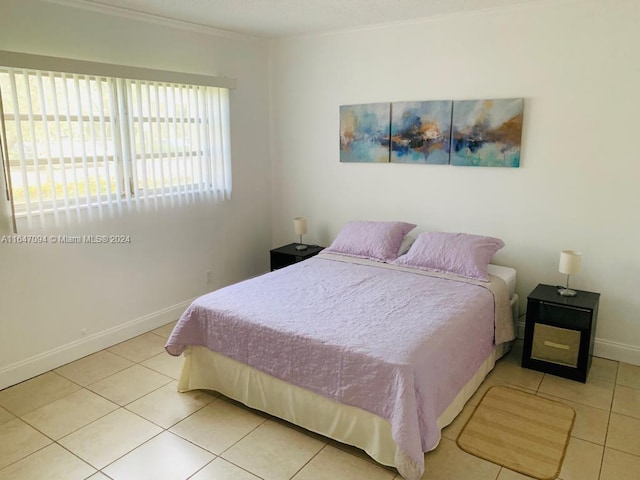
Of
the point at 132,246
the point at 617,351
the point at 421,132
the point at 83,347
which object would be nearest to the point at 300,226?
the point at 421,132

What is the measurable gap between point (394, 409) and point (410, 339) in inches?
14.9

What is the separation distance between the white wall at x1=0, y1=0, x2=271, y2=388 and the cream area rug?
2.64 metres

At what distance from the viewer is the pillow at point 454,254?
132 inches

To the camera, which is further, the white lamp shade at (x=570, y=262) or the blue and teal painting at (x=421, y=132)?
the blue and teal painting at (x=421, y=132)

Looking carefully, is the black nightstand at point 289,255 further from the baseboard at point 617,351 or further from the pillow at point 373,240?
the baseboard at point 617,351

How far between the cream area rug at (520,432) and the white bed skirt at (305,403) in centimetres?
14

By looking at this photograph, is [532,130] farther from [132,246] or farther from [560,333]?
[132,246]

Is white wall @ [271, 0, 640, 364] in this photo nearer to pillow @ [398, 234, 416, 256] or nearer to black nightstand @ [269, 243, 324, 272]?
pillow @ [398, 234, 416, 256]

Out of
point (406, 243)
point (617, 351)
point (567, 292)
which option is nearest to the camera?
point (567, 292)

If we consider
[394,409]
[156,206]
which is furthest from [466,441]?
[156,206]

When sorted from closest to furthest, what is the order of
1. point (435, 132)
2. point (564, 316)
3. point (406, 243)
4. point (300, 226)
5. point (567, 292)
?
point (564, 316)
point (567, 292)
point (435, 132)
point (406, 243)
point (300, 226)

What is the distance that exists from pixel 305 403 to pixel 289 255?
1955 millimetres

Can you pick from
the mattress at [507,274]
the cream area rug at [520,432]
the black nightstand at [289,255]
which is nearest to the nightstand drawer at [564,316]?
the mattress at [507,274]

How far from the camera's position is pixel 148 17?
3.57m
